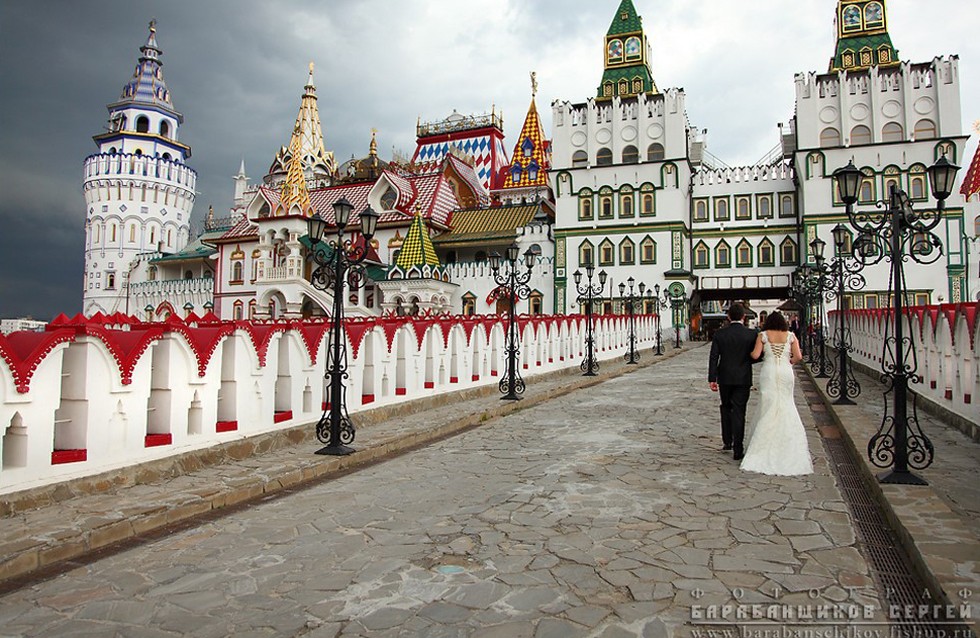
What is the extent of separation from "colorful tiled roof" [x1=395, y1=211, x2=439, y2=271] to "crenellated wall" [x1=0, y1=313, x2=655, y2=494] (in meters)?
28.0

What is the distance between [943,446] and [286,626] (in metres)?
7.45

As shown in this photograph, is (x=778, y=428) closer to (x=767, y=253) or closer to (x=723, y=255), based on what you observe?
(x=723, y=255)

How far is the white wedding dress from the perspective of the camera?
6.78 meters

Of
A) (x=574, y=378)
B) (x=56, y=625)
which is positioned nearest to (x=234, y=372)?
(x=56, y=625)

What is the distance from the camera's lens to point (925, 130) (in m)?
36.6

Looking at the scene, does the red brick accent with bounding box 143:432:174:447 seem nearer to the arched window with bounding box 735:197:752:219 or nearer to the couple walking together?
the couple walking together

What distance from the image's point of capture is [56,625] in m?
3.57

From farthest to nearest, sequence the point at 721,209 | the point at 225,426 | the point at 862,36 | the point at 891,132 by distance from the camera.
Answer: the point at 721,209, the point at 862,36, the point at 891,132, the point at 225,426

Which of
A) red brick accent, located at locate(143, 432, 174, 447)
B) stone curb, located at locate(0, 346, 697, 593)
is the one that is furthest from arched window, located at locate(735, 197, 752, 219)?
red brick accent, located at locate(143, 432, 174, 447)

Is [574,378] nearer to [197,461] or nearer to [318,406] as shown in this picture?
[318,406]

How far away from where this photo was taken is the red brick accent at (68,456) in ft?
18.7

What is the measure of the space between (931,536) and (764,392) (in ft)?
9.36

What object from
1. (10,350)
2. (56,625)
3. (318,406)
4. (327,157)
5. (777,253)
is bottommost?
(56,625)

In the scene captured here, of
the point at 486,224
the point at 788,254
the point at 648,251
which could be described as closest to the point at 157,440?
the point at 648,251
